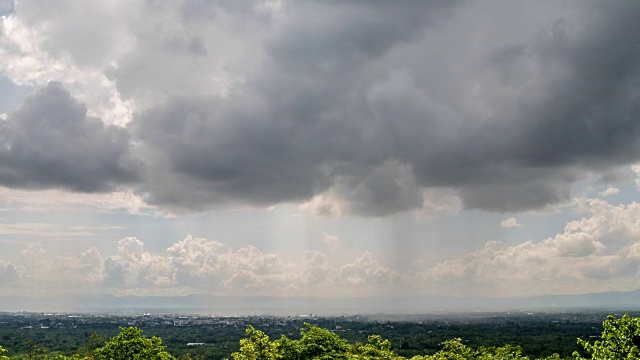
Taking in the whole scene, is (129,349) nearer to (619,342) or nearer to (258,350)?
(258,350)

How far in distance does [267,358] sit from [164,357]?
320 inches

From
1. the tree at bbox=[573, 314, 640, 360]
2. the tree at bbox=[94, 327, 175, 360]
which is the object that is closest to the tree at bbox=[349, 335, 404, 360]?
the tree at bbox=[94, 327, 175, 360]

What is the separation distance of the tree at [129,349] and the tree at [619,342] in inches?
1202

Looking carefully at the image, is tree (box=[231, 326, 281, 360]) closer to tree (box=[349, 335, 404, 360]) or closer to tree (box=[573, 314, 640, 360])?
tree (box=[349, 335, 404, 360])

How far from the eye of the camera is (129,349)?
3884cm

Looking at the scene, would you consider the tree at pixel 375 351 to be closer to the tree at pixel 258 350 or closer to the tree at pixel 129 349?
the tree at pixel 258 350

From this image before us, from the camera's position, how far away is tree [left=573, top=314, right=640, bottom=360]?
29000mm

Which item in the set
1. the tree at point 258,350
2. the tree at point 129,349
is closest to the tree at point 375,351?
the tree at point 258,350

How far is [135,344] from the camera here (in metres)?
38.7

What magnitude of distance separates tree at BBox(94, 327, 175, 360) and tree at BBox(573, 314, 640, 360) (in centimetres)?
3054

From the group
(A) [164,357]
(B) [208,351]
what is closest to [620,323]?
(A) [164,357]

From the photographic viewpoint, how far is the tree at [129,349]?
1513 inches

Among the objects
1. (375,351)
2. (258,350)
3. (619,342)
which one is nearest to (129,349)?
(258,350)

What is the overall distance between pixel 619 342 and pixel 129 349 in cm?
3386
